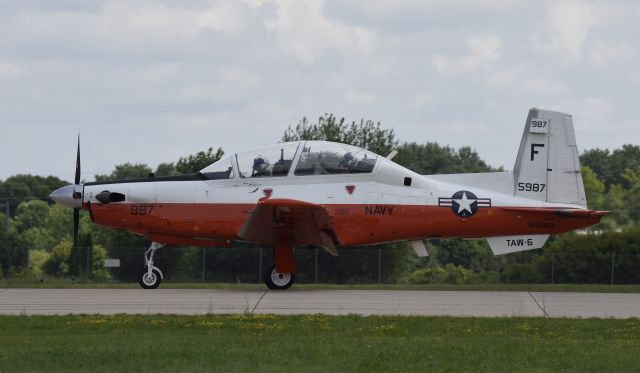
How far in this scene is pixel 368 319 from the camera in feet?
49.4

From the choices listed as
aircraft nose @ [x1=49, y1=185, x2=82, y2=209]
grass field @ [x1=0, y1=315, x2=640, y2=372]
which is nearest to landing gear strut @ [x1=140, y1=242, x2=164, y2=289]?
aircraft nose @ [x1=49, y1=185, x2=82, y2=209]

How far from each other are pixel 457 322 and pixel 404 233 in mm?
6244

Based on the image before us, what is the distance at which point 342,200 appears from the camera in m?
20.7

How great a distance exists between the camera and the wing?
758 inches

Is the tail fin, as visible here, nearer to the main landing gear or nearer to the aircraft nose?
the main landing gear

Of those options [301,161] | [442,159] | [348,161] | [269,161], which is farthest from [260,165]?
[442,159]

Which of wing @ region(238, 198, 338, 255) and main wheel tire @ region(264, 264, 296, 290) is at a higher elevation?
wing @ region(238, 198, 338, 255)

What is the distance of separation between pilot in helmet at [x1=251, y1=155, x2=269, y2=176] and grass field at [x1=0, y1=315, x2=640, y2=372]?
565 cm

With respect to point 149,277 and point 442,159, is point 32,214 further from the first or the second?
point 149,277

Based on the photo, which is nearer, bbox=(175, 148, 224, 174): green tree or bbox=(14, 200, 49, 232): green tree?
bbox=(175, 148, 224, 174): green tree

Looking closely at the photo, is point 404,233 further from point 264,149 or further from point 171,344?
point 171,344

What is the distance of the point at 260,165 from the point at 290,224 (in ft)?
4.64

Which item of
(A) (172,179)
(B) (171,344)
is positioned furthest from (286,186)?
(B) (171,344)

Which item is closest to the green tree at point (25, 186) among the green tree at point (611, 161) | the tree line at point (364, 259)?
the green tree at point (611, 161)
